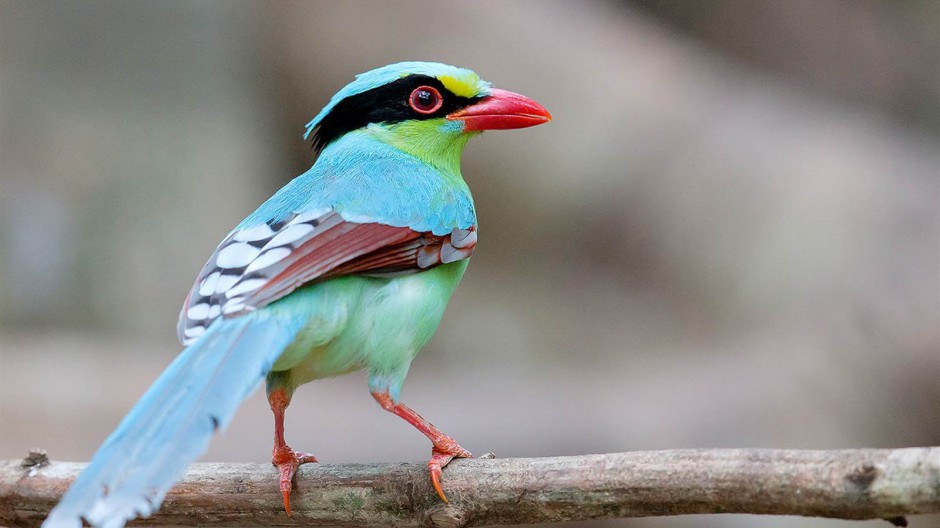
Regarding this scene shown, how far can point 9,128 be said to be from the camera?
7.16 m

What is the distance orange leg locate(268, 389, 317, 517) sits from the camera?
3199 mm

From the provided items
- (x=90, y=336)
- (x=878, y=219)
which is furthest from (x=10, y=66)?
(x=878, y=219)

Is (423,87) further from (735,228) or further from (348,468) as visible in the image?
(735,228)

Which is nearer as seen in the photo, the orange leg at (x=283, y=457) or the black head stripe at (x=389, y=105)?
the orange leg at (x=283, y=457)

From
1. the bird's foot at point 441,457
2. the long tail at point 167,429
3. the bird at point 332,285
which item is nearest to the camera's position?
the long tail at point 167,429

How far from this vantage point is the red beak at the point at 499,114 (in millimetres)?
3816

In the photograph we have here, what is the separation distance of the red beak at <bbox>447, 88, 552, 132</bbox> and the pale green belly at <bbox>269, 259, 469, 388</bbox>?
0.79 metres

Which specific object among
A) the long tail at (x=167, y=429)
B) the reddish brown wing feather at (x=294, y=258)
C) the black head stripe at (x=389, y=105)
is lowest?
the long tail at (x=167, y=429)

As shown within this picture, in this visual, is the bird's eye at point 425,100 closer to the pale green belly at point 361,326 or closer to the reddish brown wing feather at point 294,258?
the reddish brown wing feather at point 294,258

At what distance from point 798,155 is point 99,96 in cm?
522

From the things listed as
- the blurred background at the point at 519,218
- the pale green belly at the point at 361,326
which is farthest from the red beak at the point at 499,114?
the blurred background at the point at 519,218

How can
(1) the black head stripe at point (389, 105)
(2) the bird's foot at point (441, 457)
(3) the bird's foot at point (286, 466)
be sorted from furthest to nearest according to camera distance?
(1) the black head stripe at point (389, 105)
(3) the bird's foot at point (286, 466)
(2) the bird's foot at point (441, 457)

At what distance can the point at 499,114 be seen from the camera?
382cm

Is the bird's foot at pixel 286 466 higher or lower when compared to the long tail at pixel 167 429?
lower
